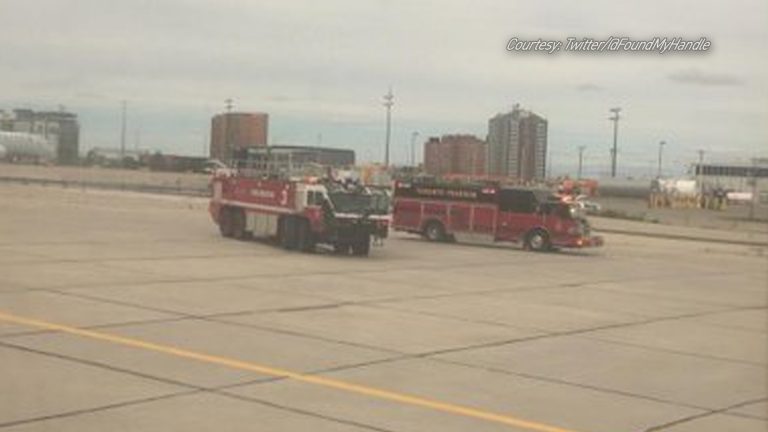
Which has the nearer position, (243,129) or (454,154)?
(243,129)

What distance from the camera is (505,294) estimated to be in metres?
22.1

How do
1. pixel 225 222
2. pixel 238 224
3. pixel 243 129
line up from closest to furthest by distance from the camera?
1. pixel 238 224
2. pixel 225 222
3. pixel 243 129

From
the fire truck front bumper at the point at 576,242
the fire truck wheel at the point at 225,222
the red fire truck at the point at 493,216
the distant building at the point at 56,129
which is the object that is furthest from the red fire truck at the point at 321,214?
the distant building at the point at 56,129

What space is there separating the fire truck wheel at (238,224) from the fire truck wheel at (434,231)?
969cm

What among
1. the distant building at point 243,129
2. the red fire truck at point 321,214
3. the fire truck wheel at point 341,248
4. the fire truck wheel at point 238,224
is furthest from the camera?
the distant building at point 243,129

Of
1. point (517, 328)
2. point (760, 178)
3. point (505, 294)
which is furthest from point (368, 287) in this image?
point (760, 178)

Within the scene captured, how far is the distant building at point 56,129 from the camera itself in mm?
172375

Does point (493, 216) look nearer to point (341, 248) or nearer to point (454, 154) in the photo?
point (341, 248)

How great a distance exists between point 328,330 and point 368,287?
268 inches

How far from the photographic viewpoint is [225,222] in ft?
116

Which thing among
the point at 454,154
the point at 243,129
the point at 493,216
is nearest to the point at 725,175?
the point at 454,154

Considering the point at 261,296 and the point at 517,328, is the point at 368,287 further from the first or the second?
the point at 517,328

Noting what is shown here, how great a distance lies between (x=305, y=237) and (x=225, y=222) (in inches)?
201

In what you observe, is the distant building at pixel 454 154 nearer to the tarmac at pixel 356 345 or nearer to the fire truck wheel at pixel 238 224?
the fire truck wheel at pixel 238 224
